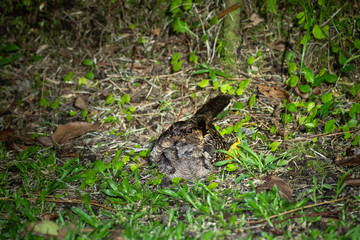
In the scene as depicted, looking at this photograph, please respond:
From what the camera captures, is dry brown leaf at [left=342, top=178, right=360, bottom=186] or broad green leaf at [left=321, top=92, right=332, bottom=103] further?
broad green leaf at [left=321, top=92, right=332, bottom=103]

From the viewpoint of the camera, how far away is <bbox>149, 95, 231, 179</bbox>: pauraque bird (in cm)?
306

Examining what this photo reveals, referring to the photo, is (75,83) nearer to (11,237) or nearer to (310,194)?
(11,237)

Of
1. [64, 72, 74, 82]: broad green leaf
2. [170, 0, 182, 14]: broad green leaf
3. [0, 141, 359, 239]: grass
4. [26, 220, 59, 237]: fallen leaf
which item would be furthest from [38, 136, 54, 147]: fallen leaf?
[170, 0, 182, 14]: broad green leaf

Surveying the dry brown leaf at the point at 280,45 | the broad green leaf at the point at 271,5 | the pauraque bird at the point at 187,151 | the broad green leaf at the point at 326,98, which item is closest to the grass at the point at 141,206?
the pauraque bird at the point at 187,151

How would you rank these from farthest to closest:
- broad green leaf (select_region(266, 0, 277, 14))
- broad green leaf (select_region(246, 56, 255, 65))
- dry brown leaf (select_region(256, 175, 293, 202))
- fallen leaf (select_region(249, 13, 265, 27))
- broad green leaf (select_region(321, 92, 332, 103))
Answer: fallen leaf (select_region(249, 13, 265, 27)) < broad green leaf (select_region(246, 56, 255, 65)) < broad green leaf (select_region(266, 0, 277, 14)) < broad green leaf (select_region(321, 92, 332, 103)) < dry brown leaf (select_region(256, 175, 293, 202))

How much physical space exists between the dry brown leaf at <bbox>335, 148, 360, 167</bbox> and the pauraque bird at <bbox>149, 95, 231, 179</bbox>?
3.53 feet

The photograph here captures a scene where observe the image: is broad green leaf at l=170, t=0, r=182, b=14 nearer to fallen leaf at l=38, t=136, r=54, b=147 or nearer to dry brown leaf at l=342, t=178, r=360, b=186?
fallen leaf at l=38, t=136, r=54, b=147

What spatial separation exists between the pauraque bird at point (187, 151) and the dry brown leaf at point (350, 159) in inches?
→ 42.4

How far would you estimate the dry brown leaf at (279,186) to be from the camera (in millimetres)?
2691

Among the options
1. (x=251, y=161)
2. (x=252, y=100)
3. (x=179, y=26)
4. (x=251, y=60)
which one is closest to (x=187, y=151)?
(x=251, y=161)

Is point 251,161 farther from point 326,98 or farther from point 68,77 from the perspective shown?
point 68,77

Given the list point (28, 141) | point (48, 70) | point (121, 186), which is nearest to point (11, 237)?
point (121, 186)

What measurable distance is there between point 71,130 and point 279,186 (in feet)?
7.93

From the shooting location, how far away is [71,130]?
388 centimetres
